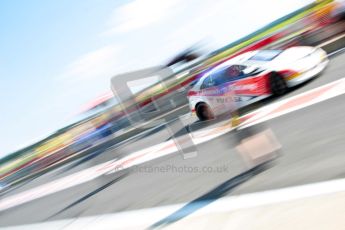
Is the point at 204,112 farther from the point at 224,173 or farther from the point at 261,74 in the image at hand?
the point at 224,173

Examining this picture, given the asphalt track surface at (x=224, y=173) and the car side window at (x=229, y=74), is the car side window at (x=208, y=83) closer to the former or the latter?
the car side window at (x=229, y=74)

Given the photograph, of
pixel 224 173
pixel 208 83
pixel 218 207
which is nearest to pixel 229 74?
pixel 208 83

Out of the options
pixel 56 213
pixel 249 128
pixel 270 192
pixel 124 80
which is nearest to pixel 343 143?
pixel 270 192

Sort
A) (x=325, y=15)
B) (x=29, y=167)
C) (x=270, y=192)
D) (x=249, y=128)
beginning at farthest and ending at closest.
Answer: (x=29, y=167)
(x=325, y=15)
(x=249, y=128)
(x=270, y=192)

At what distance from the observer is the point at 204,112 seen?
39.4 ft

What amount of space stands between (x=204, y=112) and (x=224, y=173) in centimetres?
529

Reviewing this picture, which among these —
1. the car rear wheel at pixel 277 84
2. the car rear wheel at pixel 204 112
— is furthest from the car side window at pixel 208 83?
the car rear wheel at pixel 277 84

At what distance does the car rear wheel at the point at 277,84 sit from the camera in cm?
1019

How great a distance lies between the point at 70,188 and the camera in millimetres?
12898

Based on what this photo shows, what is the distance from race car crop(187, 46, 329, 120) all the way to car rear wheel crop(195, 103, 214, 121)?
35 centimetres

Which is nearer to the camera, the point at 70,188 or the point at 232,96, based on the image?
the point at 232,96

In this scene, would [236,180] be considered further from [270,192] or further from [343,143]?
[343,143]

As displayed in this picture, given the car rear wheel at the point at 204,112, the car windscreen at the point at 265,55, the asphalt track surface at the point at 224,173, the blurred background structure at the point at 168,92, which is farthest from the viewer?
the blurred background structure at the point at 168,92

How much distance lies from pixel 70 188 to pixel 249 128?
6.46 meters
